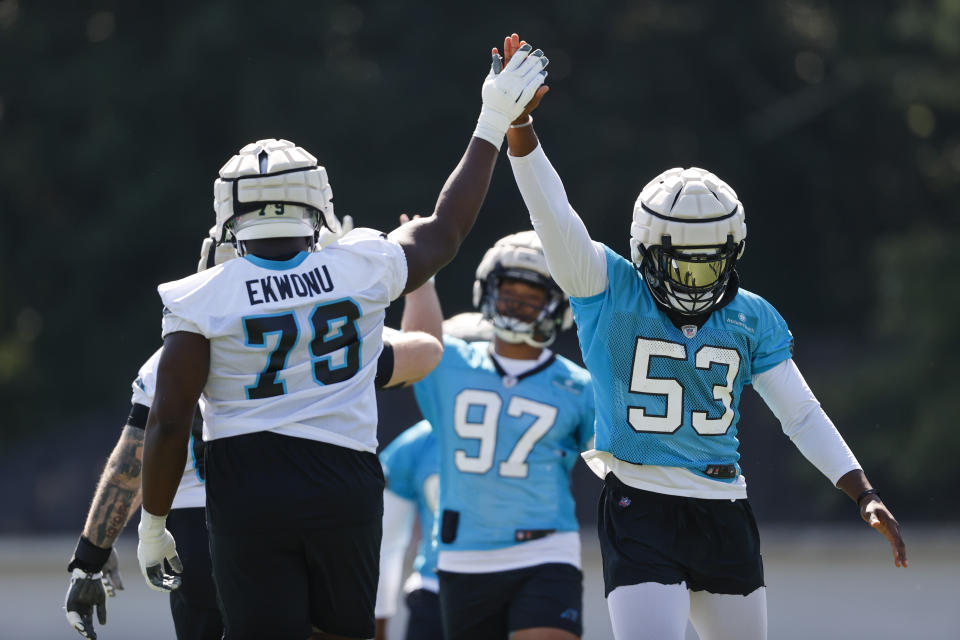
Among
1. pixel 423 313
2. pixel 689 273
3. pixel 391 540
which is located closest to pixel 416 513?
pixel 391 540

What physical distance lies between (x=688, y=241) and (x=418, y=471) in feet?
8.08

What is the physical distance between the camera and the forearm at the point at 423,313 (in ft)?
14.9

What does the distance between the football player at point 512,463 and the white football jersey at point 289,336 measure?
157 cm

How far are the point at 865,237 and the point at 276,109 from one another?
8.74m

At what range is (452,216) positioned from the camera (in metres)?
4.14

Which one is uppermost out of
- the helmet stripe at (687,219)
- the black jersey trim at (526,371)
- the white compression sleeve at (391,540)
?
the helmet stripe at (687,219)

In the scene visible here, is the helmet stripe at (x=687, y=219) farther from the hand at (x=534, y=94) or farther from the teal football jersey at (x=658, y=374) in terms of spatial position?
the hand at (x=534, y=94)

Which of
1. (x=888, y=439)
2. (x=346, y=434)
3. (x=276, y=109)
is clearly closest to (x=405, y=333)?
(x=346, y=434)

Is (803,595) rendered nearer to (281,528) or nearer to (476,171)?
(476,171)

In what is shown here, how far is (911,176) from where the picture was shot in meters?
20.3

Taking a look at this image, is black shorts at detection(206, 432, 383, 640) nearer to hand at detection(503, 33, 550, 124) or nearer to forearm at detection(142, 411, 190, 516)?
forearm at detection(142, 411, 190, 516)

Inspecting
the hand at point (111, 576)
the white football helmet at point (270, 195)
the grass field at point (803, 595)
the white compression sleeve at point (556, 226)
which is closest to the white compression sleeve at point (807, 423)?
the white compression sleeve at point (556, 226)

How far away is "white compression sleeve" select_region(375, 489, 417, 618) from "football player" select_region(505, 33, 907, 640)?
2232mm

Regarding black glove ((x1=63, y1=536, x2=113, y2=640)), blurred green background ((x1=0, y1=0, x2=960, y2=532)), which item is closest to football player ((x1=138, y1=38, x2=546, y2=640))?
black glove ((x1=63, y1=536, x2=113, y2=640))
